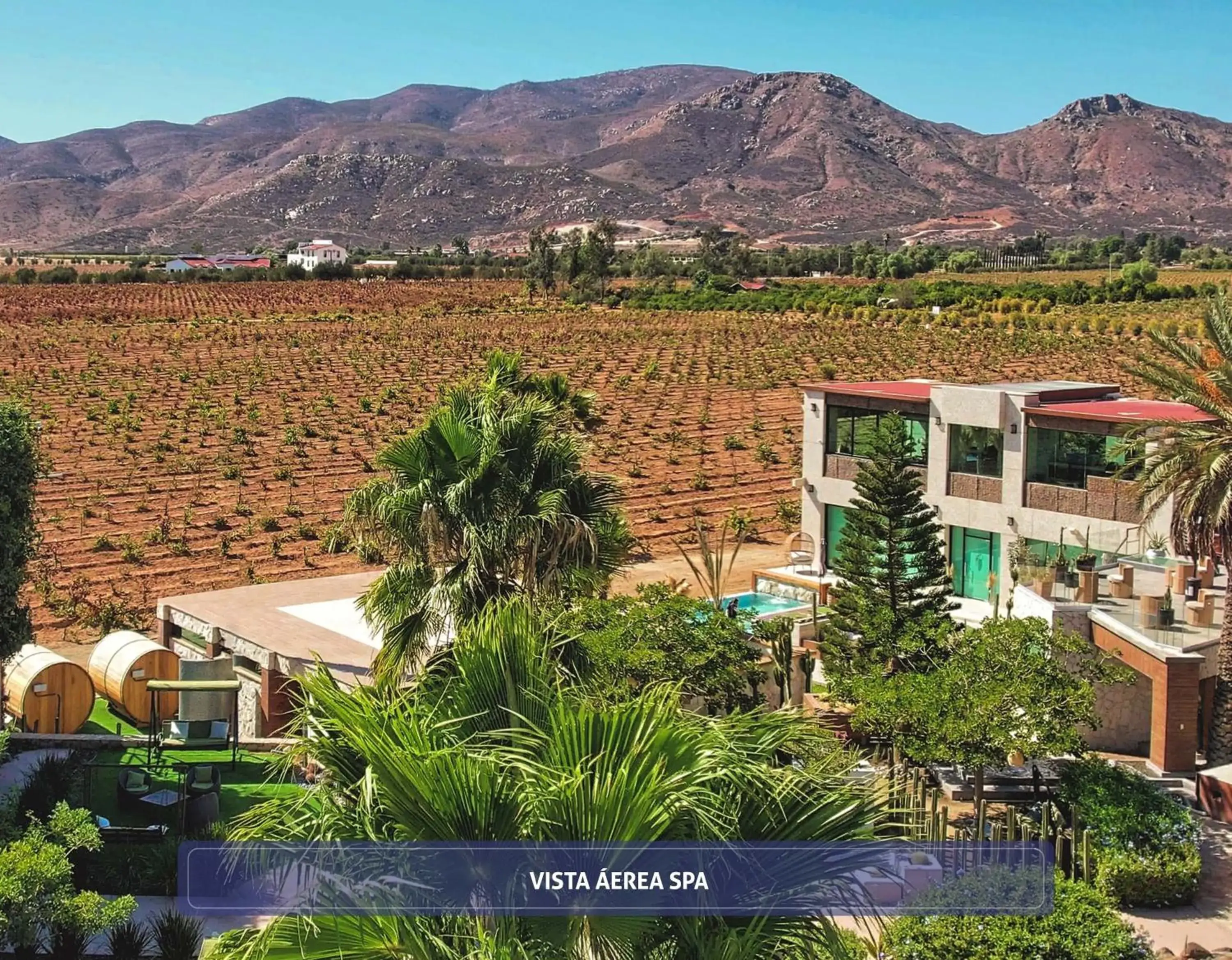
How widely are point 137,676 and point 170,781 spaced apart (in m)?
3.61

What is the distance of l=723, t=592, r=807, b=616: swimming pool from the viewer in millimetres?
22656

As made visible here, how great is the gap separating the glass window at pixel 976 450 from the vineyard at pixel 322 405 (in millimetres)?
7938

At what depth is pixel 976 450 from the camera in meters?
22.8

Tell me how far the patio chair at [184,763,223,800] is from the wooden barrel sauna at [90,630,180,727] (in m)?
2.95

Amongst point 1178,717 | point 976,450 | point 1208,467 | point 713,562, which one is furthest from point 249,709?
point 976,450

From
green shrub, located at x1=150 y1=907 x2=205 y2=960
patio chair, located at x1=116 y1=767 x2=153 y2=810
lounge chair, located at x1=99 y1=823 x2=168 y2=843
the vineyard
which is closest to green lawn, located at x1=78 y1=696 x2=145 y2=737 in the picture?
patio chair, located at x1=116 y1=767 x2=153 y2=810

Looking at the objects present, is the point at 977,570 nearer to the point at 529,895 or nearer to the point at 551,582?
the point at 551,582

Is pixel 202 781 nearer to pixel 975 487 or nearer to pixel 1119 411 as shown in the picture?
pixel 975 487

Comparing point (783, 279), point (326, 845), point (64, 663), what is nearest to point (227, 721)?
point (64, 663)

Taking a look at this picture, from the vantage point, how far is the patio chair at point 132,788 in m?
13.7

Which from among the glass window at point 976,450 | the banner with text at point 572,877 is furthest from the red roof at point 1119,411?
the banner with text at point 572,877

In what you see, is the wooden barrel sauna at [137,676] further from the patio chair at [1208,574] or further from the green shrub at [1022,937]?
the patio chair at [1208,574]

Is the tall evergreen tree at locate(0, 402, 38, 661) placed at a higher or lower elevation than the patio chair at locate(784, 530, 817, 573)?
higher

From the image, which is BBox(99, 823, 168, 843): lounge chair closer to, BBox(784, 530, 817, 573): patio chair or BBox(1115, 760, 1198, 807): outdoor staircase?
BBox(1115, 760, 1198, 807): outdoor staircase
